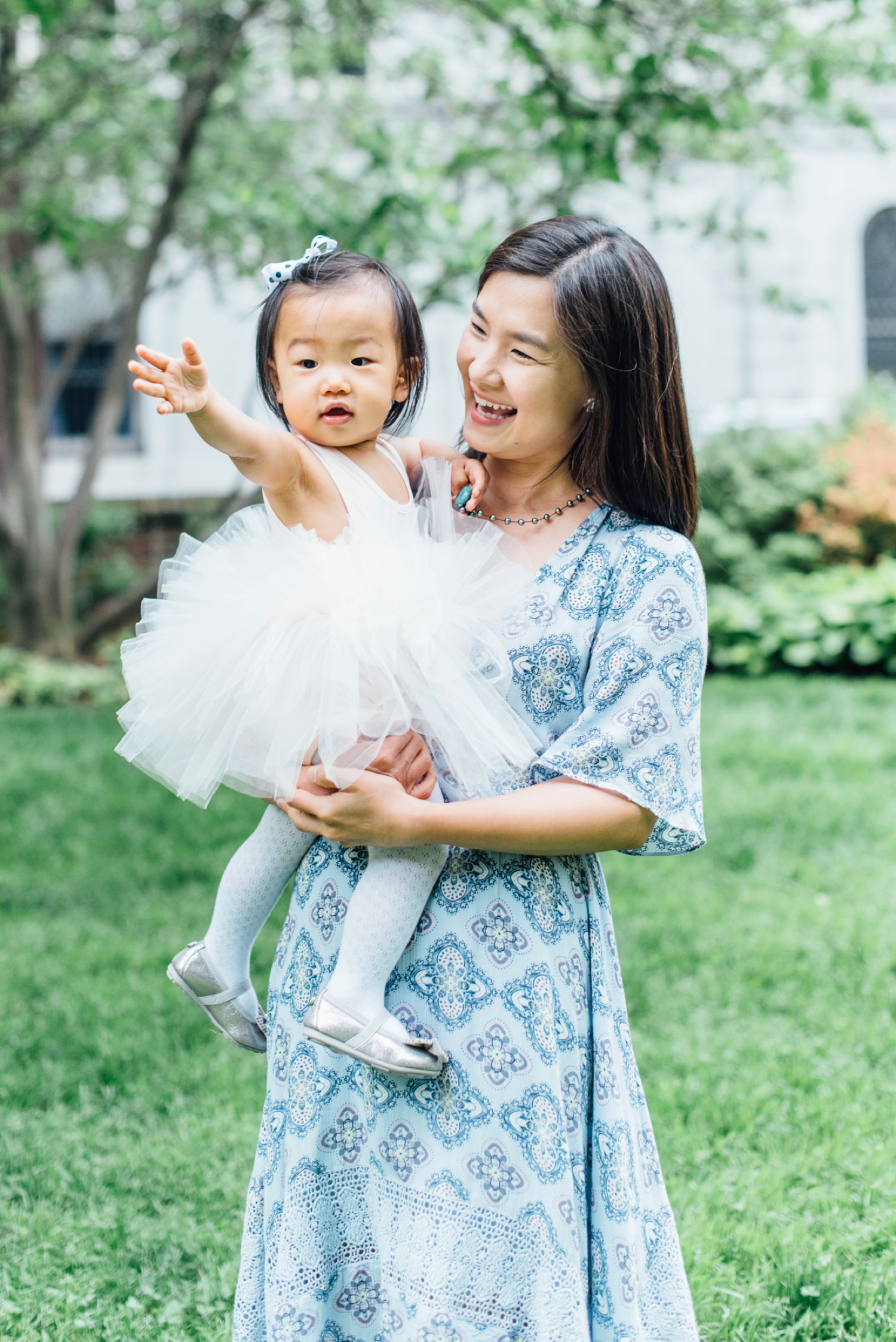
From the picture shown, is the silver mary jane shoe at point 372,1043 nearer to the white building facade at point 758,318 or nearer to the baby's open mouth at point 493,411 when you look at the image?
the baby's open mouth at point 493,411

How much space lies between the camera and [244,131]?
8.09 metres

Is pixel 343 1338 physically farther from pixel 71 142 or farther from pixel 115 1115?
pixel 71 142

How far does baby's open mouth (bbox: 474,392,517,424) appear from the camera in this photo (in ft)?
5.71

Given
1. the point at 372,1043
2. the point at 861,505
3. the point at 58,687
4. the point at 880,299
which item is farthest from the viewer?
the point at 880,299

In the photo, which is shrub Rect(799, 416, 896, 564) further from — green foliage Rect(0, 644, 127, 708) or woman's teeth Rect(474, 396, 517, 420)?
woman's teeth Rect(474, 396, 517, 420)

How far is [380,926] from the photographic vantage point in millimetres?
1633

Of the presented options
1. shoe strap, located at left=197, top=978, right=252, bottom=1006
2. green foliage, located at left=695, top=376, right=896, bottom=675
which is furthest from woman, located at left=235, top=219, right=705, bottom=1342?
green foliage, located at left=695, top=376, right=896, bottom=675

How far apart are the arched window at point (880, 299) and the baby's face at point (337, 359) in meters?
13.0

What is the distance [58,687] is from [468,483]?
7.18m

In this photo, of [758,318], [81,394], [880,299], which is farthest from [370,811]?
[880,299]

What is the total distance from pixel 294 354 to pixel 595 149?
3714mm

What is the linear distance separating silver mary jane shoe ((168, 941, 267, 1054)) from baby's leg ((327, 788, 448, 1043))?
1.17ft

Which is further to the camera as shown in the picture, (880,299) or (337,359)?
(880,299)

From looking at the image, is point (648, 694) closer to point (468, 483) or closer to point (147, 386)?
point (468, 483)
